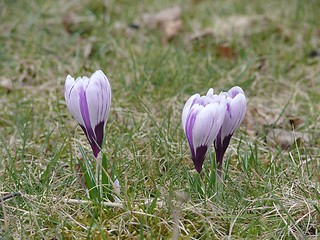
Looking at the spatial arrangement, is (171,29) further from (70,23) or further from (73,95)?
(73,95)

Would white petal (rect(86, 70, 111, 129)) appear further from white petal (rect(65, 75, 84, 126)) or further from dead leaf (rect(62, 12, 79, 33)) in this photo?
dead leaf (rect(62, 12, 79, 33))

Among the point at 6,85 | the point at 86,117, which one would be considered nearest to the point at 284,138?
the point at 86,117

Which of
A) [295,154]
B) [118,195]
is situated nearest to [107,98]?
[118,195]

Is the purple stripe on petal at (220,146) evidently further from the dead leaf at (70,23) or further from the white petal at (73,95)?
the dead leaf at (70,23)

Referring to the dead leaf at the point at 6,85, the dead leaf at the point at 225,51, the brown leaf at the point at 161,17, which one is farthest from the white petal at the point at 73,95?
the brown leaf at the point at 161,17

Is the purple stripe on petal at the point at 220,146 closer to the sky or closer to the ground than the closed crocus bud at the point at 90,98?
closer to the ground
